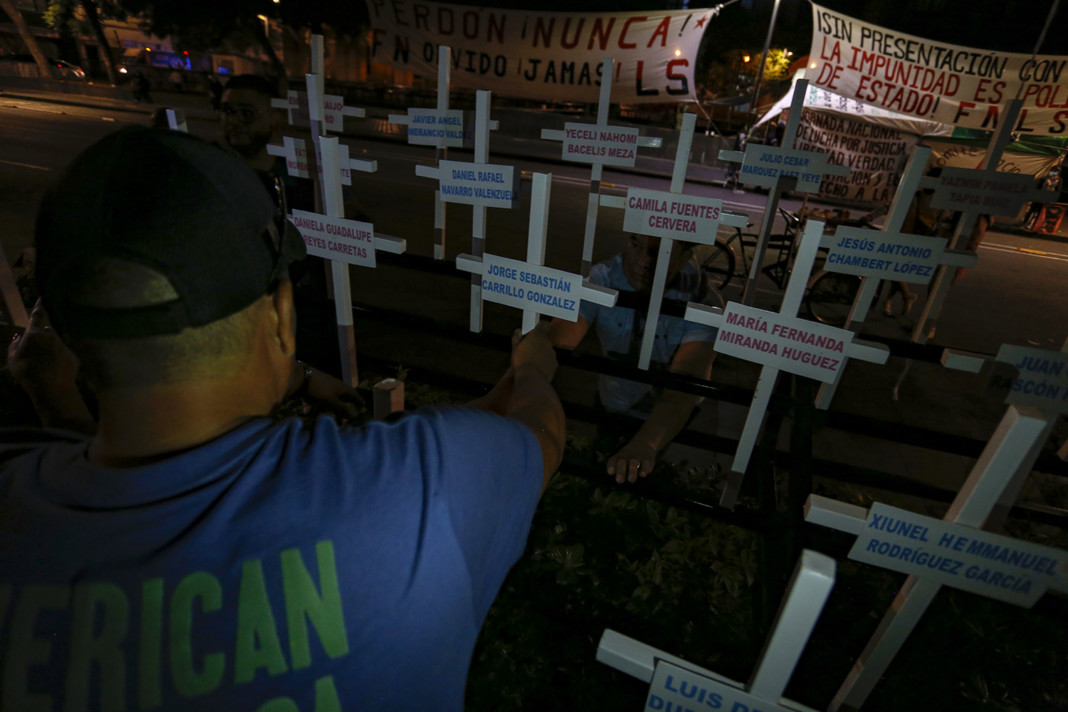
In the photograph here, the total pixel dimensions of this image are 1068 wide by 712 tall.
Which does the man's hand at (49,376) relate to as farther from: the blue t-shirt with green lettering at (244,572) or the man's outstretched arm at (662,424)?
the man's outstretched arm at (662,424)

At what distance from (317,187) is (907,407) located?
4.78 metres

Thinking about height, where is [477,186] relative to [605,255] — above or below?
above

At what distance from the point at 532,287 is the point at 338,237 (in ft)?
2.70

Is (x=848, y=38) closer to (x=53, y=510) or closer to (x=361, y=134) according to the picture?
(x=53, y=510)

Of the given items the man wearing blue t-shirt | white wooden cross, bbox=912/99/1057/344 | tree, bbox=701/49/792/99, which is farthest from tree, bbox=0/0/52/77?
white wooden cross, bbox=912/99/1057/344

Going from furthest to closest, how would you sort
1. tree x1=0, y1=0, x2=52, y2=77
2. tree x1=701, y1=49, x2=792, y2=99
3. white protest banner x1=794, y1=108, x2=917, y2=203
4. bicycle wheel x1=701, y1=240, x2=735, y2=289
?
tree x1=701, y1=49, x2=792, y2=99 < tree x1=0, y1=0, x2=52, y2=77 < white protest banner x1=794, y1=108, x2=917, y2=203 < bicycle wheel x1=701, y1=240, x2=735, y2=289

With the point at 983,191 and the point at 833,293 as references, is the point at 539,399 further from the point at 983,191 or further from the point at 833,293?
the point at 833,293

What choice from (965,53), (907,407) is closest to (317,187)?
(907,407)

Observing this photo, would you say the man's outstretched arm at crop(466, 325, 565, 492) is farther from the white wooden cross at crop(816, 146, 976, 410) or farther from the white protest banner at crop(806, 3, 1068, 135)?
the white protest banner at crop(806, 3, 1068, 135)

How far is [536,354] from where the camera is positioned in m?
1.51

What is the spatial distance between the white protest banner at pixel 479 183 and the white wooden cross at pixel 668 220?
51 centimetres

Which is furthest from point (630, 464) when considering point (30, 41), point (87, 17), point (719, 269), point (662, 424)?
point (87, 17)

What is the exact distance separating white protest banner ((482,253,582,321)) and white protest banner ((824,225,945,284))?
99cm

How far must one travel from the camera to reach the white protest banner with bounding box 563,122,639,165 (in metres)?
3.76
